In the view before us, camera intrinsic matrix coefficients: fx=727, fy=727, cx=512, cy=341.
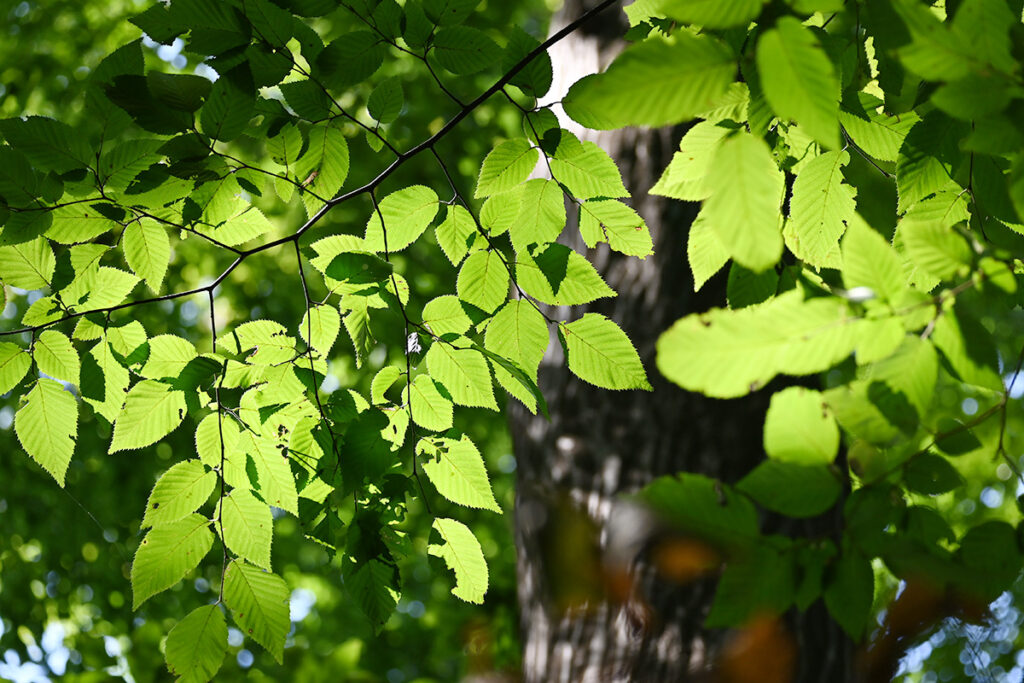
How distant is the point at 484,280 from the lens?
1315 millimetres

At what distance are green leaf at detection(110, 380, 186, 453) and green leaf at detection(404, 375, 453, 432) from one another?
0.43 metres

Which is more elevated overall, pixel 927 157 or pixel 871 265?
pixel 871 265

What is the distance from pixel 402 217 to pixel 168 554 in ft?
2.34

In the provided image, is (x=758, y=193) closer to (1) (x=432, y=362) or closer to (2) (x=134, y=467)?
(1) (x=432, y=362)

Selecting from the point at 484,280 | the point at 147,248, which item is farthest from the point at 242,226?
the point at 484,280

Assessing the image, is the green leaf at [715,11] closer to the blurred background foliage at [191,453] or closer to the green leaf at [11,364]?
the green leaf at [11,364]

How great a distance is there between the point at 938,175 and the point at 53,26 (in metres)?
6.57

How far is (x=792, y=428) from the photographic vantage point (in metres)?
0.69

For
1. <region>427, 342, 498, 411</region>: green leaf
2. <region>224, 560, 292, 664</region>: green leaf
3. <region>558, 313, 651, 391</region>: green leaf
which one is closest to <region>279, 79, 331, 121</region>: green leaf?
<region>427, 342, 498, 411</region>: green leaf

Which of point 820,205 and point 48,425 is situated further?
point 48,425

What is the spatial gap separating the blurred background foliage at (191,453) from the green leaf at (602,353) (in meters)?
3.38

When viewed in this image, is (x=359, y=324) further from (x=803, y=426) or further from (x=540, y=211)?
(x=803, y=426)

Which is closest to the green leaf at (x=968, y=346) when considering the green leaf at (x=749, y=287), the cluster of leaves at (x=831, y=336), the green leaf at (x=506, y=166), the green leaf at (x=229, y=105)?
the cluster of leaves at (x=831, y=336)

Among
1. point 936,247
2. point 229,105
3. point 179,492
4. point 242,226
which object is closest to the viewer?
point 936,247
